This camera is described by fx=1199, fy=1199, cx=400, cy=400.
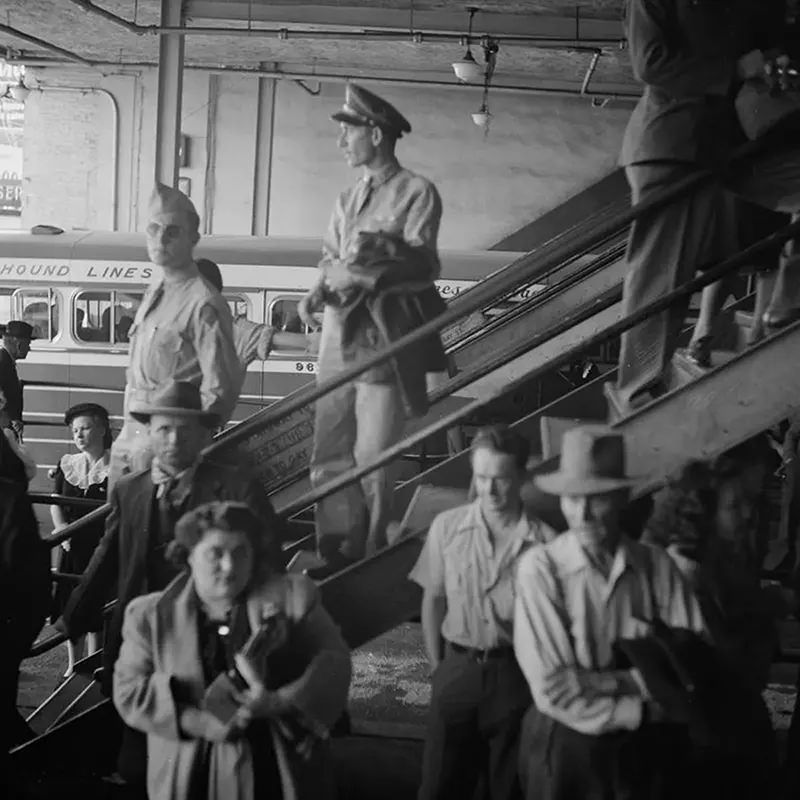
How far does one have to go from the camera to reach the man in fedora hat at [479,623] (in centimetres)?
300

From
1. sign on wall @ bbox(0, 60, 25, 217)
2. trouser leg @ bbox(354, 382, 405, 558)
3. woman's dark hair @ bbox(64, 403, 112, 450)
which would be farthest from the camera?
sign on wall @ bbox(0, 60, 25, 217)

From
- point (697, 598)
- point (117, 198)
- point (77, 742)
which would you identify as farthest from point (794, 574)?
point (117, 198)

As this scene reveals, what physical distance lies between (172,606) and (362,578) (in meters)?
0.66

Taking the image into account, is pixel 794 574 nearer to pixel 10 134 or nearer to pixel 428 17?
pixel 428 17

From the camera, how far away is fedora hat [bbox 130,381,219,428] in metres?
3.26

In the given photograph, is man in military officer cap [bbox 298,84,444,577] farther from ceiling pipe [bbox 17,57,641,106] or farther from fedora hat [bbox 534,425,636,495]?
ceiling pipe [bbox 17,57,641,106]

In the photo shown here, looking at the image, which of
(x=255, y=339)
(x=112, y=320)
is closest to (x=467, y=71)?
(x=255, y=339)

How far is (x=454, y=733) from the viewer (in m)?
3.20

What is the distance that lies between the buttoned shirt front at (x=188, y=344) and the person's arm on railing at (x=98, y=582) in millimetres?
359

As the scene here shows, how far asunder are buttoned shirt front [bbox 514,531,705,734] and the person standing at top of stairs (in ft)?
2.78

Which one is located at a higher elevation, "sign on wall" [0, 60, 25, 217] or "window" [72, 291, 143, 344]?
"sign on wall" [0, 60, 25, 217]

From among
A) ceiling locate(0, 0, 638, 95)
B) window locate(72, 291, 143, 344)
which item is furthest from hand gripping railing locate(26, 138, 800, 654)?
window locate(72, 291, 143, 344)

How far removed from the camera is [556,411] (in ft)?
14.4

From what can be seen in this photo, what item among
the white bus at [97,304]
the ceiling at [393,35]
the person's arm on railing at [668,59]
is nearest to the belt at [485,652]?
the person's arm on railing at [668,59]
